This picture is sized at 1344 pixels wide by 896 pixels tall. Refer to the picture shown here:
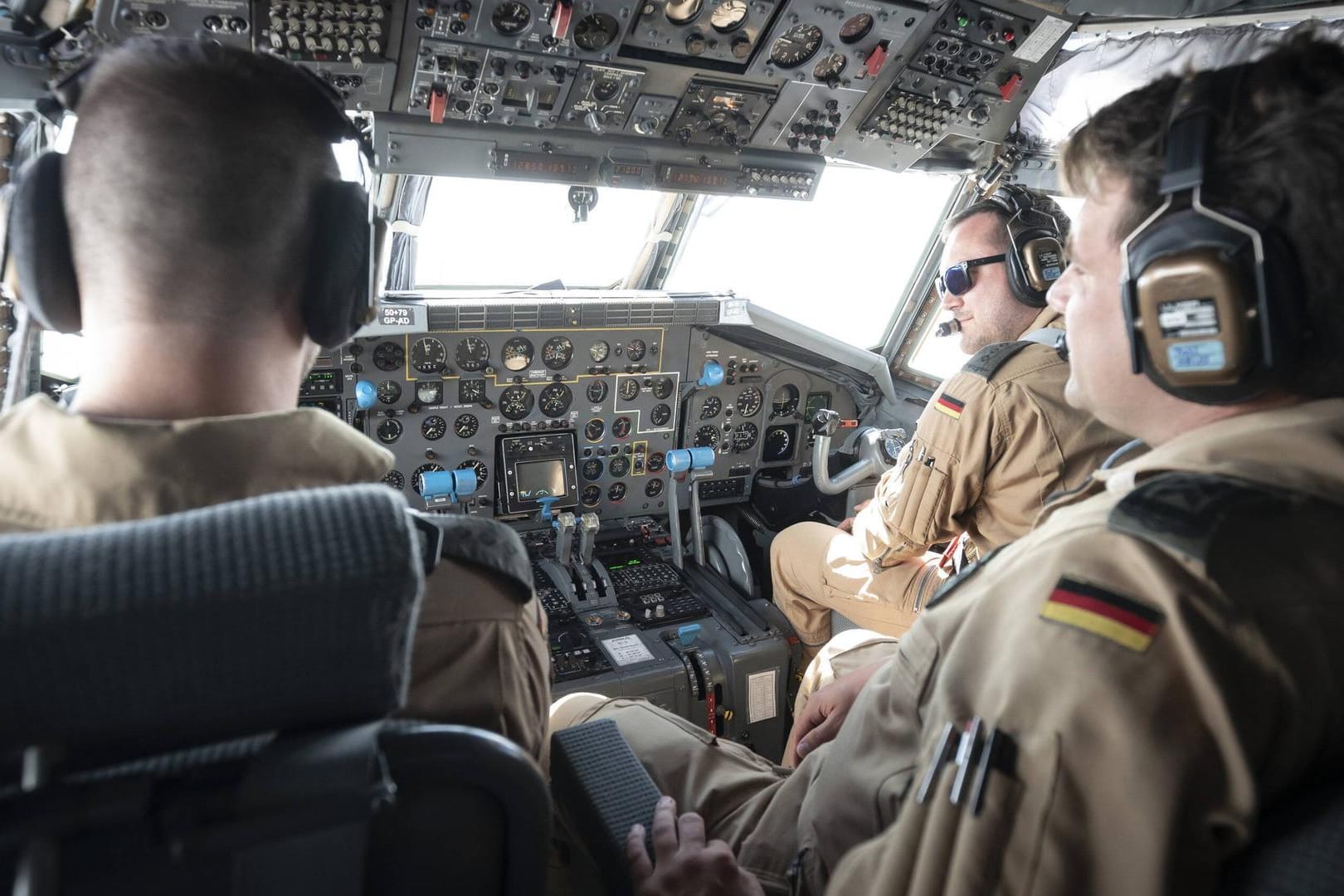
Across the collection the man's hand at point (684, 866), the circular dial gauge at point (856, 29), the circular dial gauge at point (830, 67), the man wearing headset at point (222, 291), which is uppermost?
the circular dial gauge at point (856, 29)

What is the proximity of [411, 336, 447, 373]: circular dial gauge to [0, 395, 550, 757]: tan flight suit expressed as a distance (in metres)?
2.23

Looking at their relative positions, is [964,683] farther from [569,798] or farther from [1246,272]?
[569,798]

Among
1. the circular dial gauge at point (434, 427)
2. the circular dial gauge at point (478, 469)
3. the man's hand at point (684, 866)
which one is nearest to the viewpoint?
the man's hand at point (684, 866)

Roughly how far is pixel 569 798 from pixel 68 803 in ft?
2.75

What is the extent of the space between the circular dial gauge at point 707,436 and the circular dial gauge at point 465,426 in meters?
1.01

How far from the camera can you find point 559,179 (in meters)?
2.80

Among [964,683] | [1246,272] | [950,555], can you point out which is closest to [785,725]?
[950,555]

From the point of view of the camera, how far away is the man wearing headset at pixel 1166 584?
76cm

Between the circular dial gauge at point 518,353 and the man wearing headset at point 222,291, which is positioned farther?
the circular dial gauge at point 518,353

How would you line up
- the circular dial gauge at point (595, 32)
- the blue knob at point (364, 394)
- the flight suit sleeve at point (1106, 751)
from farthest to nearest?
1. the blue knob at point (364, 394)
2. the circular dial gauge at point (595, 32)
3. the flight suit sleeve at point (1106, 751)

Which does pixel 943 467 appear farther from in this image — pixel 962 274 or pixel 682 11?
pixel 682 11

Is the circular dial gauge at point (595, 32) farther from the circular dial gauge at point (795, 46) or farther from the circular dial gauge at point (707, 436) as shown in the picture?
the circular dial gauge at point (707, 436)

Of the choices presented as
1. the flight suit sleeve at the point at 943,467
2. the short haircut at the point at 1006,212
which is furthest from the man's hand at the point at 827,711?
the short haircut at the point at 1006,212

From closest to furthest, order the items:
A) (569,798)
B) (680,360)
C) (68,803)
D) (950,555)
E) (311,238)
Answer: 1. (68,803)
2. (311,238)
3. (569,798)
4. (950,555)
5. (680,360)
